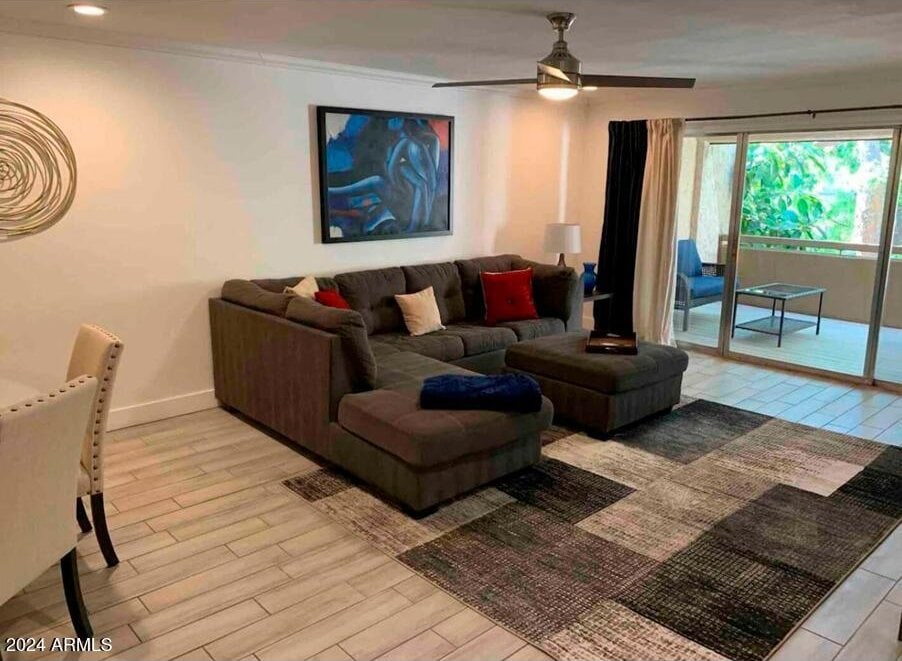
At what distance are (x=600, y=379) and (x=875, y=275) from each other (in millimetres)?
2841

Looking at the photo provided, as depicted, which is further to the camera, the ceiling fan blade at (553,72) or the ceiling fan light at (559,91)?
the ceiling fan light at (559,91)

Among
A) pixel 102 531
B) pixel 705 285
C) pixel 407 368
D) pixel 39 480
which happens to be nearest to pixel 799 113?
pixel 705 285

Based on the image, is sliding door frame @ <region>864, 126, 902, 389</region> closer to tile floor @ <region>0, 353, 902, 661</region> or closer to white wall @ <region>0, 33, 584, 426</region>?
tile floor @ <region>0, 353, 902, 661</region>

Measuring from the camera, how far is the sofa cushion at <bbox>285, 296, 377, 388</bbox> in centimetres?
360

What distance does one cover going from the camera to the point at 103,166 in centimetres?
408

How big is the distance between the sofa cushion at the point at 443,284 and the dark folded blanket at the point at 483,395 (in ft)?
6.62

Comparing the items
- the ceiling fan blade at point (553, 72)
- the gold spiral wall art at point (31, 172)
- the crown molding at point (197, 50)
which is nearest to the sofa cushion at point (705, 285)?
the crown molding at point (197, 50)

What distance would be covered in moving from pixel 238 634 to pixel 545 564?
4.09 feet

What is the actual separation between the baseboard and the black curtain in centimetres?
379

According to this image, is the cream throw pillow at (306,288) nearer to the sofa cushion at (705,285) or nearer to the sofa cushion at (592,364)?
the sofa cushion at (592,364)

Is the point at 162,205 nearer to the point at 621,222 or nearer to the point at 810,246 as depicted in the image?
the point at 621,222

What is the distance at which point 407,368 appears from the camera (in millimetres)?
4129

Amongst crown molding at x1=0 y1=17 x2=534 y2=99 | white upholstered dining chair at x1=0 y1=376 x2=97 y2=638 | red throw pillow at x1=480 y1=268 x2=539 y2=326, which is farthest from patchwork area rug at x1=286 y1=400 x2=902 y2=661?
crown molding at x1=0 y1=17 x2=534 y2=99

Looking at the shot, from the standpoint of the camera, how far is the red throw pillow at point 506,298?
5.53 metres
